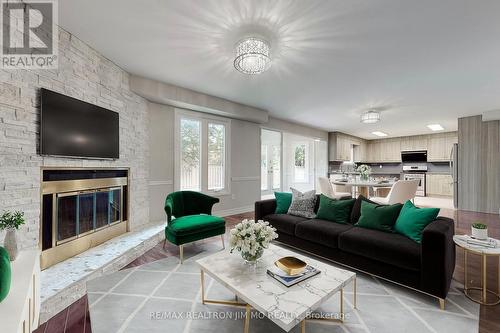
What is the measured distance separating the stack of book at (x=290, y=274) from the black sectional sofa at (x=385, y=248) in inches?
34.5

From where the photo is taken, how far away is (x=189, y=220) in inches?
117

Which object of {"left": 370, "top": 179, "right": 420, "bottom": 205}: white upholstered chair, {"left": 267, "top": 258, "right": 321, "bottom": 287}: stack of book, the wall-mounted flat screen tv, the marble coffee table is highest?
the wall-mounted flat screen tv

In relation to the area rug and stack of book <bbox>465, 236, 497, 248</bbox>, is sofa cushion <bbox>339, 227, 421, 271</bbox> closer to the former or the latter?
the area rug

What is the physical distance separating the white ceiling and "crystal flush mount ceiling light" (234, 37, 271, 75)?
97mm

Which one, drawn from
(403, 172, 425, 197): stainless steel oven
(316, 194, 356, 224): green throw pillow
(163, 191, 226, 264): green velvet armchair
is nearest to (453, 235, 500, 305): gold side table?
(316, 194, 356, 224): green throw pillow

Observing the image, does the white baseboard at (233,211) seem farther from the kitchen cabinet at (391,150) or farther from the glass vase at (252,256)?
the kitchen cabinet at (391,150)

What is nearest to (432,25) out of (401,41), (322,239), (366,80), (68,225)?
(401,41)

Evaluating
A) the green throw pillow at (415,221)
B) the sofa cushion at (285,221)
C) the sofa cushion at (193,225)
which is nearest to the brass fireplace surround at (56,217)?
the sofa cushion at (193,225)

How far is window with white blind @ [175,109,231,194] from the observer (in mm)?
4387

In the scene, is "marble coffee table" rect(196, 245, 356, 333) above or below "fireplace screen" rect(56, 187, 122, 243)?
below

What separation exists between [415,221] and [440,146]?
840 cm

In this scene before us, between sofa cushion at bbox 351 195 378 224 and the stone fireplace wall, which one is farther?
sofa cushion at bbox 351 195 378 224

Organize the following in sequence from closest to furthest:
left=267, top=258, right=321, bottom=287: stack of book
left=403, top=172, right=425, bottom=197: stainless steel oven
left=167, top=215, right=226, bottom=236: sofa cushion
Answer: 1. left=267, top=258, right=321, bottom=287: stack of book
2. left=167, top=215, right=226, bottom=236: sofa cushion
3. left=403, top=172, right=425, bottom=197: stainless steel oven

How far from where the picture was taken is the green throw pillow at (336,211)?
115 inches
